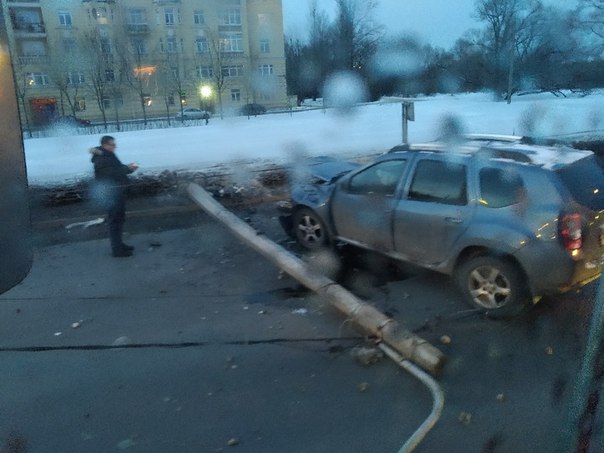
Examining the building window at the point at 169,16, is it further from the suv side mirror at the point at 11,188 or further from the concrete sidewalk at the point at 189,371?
the suv side mirror at the point at 11,188

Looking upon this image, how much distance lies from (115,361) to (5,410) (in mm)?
857

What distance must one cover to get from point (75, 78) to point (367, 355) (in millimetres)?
8262

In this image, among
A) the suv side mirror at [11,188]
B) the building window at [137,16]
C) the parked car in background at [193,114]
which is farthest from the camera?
the parked car in background at [193,114]

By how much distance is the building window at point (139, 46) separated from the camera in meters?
5.21

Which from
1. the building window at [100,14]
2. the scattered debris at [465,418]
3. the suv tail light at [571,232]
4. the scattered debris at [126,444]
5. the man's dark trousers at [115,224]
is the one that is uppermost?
the building window at [100,14]

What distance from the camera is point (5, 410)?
3.56 metres

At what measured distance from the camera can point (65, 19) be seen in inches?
217

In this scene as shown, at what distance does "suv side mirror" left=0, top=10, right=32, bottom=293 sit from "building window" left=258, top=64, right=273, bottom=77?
5.58 meters

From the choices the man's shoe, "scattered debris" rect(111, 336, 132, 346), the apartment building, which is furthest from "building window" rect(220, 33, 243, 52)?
the man's shoe

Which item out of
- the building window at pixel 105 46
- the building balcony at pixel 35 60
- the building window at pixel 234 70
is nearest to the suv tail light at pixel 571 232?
the building window at pixel 234 70

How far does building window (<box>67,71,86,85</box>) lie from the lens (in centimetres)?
882

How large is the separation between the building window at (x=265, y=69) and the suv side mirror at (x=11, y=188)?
558 centimetres

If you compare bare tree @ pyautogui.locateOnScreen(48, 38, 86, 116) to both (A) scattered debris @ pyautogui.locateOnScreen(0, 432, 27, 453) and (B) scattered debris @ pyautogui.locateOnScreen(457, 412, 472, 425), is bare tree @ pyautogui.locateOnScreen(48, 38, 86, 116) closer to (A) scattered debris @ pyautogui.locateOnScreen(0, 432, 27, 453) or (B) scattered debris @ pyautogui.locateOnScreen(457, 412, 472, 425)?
(A) scattered debris @ pyautogui.locateOnScreen(0, 432, 27, 453)

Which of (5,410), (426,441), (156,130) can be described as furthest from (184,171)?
(426,441)
